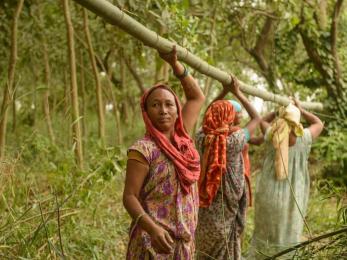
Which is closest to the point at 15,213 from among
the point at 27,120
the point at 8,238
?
the point at 8,238

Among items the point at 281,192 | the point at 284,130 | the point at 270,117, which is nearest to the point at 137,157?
the point at 284,130

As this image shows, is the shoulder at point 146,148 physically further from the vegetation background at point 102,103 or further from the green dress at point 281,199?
the green dress at point 281,199

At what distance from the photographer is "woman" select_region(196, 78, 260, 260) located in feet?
11.3

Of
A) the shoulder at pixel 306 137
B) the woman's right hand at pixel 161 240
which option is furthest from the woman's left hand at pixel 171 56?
the shoulder at pixel 306 137

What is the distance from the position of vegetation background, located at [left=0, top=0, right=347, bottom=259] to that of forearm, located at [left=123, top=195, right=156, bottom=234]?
0.27 m

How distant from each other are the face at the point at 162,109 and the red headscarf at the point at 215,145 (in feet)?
3.54

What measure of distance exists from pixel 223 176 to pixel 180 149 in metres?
1.24

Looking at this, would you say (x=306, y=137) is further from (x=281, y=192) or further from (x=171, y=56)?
(x=171, y=56)

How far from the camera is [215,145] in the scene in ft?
11.3

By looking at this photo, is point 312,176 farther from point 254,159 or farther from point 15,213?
point 15,213

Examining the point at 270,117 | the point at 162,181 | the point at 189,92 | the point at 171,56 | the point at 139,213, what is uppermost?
the point at 171,56

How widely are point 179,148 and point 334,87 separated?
16.9ft

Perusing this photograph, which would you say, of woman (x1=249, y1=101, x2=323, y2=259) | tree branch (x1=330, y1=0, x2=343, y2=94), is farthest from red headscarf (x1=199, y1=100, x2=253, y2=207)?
tree branch (x1=330, y1=0, x2=343, y2=94)

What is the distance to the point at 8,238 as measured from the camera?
272cm
